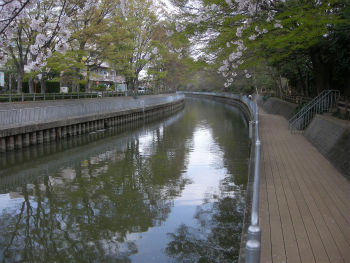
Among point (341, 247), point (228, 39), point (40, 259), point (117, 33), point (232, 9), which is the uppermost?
point (117, 33)

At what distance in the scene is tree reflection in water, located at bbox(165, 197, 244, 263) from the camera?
650 centimetres

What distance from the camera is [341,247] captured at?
5.07 metres

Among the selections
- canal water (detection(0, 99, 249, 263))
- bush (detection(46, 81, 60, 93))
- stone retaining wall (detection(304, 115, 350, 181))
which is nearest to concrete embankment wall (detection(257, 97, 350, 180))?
stone retaining wall (detection(304, 115, 350, 181))

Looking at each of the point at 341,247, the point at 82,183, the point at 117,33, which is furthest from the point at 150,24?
the point at 341,247

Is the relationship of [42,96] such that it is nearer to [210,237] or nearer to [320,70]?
[320,70]

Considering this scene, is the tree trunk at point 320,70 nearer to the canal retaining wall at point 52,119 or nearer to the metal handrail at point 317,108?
the metal handrail at point 317,108

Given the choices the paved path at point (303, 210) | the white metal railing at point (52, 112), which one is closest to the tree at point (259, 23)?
the paved path at point (303, 210)

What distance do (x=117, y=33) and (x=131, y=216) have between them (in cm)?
2769

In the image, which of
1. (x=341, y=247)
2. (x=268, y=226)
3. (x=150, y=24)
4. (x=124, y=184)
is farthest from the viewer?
(x=150, y=24)

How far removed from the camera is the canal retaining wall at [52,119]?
53.0 feet

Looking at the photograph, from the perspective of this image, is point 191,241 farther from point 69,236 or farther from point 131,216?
point 69,236

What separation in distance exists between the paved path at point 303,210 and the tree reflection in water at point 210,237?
0.97m

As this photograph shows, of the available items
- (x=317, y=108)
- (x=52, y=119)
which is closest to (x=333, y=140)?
(x=317, y=108)

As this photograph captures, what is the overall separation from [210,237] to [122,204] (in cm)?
296
